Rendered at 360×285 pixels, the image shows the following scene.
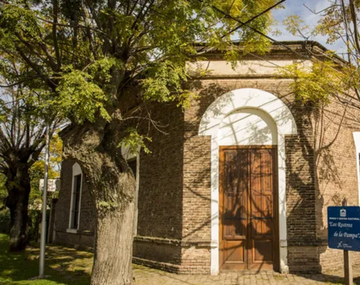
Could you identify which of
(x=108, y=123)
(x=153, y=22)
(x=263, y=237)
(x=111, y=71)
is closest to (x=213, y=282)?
(x=263, y=237)

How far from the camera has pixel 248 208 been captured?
9953mm

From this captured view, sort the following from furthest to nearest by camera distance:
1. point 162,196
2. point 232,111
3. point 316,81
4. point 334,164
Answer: point 162,196 → point 334,164 → point 232,111 → point 316,81

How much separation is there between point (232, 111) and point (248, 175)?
1.84 meters

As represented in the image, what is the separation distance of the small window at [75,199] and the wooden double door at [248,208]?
29.7 ft

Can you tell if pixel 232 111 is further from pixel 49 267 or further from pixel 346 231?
pixel 49 267

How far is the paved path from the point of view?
8641mm

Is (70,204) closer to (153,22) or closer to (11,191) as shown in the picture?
(11,191)

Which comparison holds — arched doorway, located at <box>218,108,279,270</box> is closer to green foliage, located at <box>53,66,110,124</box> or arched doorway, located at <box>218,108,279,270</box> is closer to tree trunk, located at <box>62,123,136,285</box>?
tree trunk, located at <box>62,123,136,285</box>

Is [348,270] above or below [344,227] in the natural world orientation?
below

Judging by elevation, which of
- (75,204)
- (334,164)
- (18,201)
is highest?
(334,164)

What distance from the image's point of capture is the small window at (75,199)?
17.3m

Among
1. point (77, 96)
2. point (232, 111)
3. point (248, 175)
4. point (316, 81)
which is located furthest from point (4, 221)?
point (316, 81)

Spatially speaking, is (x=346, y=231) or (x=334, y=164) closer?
(x=346, y=231)

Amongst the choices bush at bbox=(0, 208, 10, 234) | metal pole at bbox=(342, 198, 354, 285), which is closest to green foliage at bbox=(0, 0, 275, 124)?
metal pole at bbox=(342, 198, 354, 285)
